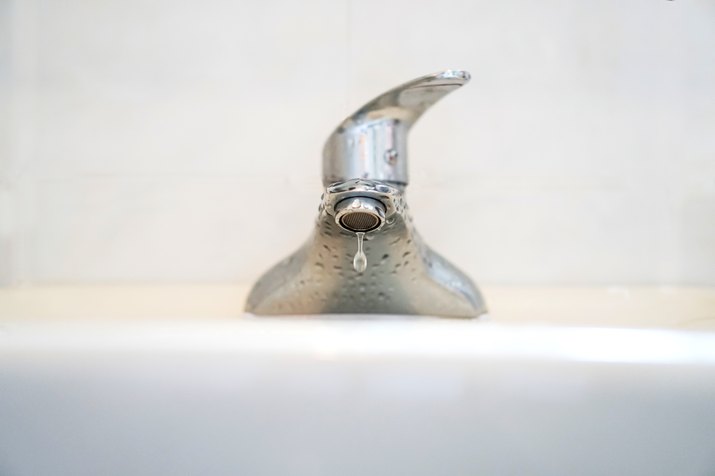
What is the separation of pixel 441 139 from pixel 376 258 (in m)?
0.25

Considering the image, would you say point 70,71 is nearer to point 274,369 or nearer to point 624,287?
point 274,369

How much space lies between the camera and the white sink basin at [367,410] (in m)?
0.20

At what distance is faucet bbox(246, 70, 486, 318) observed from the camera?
0.89ft

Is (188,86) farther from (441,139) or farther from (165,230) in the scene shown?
(441,139)

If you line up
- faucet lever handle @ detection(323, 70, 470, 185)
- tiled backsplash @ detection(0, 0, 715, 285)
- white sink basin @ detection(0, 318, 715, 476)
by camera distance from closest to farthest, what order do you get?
white sink basin @ detection(0, 318, 715, 476) → faucet lever handle @ detection(323, 70, 470, 185) → tiled backsplash @ detection(0, 0, 715, 285)

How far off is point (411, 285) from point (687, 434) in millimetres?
148

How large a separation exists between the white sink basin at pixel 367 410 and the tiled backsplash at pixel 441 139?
296 mm

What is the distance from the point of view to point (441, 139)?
0.50 m

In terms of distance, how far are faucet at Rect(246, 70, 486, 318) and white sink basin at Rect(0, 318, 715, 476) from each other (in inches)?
2.9

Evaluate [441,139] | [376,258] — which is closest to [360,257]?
[376,258]

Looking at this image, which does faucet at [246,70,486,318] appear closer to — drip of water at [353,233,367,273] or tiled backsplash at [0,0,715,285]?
drip of water at [353,233,367,273]

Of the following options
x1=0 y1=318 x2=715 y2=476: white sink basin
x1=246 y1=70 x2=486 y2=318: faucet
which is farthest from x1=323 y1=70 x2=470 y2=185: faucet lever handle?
x1=0 y1=318 x2=715 y2=476: white sink basin

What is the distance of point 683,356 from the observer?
0.65 feet

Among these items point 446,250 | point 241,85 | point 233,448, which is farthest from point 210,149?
point 233,448
